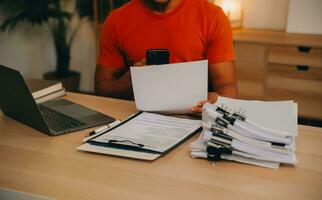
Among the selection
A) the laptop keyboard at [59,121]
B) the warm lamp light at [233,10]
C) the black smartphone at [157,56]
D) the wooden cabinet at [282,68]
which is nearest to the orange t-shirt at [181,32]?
the black smartphone at [157,56]

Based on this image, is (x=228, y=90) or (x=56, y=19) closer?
(x=228, y=90)

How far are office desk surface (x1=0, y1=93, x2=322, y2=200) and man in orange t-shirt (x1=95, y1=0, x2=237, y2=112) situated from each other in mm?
602

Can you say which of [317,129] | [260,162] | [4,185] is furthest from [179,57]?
[4,185]

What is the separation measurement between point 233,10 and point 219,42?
1.67 metres

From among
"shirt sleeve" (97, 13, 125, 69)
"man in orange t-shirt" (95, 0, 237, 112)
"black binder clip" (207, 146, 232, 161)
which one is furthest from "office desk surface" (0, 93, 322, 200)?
"shirt sleeve" (97, 13, 125, 69)

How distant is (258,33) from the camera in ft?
11.2

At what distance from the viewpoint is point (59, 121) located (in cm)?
145

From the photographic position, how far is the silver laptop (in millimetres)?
1310

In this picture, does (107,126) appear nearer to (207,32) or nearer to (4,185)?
(4,185)

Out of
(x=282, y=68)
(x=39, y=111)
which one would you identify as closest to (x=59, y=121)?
(x=39, y=111)

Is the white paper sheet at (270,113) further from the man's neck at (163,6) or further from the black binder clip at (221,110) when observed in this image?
the man's neck at (163,6)

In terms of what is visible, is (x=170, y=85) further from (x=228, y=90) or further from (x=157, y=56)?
(x=228, y=90)

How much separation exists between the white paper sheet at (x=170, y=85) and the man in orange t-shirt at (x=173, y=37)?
1.25ft

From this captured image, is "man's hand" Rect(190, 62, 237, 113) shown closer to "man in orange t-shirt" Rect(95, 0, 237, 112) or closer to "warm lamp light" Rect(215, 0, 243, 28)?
"man in orange t-shirt" Rect(95, 0, 237, 112)
